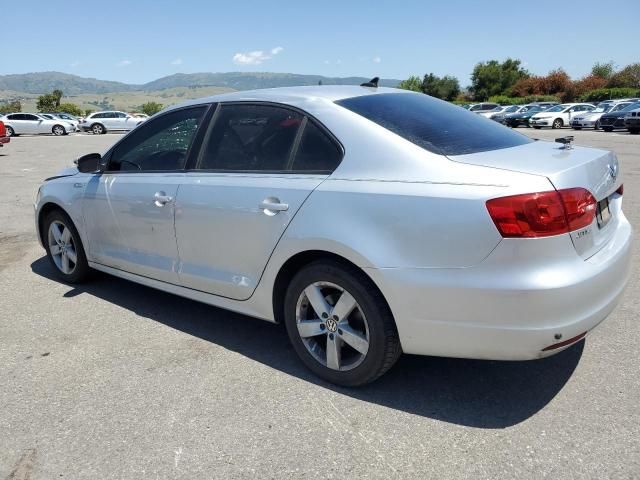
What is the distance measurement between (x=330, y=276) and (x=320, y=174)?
22.4 inches

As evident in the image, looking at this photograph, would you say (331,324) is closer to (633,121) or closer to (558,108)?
(633,121)

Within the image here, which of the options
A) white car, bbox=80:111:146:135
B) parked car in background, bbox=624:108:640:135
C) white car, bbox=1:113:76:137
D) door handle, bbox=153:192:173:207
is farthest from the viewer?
white car, bbox=80:111:146:135

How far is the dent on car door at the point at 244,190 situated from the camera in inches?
122

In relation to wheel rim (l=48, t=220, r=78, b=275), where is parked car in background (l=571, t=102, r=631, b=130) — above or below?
below

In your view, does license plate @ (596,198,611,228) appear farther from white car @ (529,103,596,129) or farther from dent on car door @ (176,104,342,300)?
white car @ (529,103,596,129)

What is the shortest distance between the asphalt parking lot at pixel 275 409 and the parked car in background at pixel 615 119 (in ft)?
80.7

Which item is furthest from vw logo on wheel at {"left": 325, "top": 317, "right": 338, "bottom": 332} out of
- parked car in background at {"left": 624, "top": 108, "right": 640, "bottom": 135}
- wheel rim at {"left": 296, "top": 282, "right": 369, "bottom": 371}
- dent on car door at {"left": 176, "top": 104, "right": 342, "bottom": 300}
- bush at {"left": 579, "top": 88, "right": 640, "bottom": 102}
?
bush at {"left": 579, "top": 88, "right": 640, "bottom": 102}

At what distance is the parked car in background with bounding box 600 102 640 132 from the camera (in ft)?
81.9

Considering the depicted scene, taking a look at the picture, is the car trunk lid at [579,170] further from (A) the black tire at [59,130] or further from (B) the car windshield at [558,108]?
(A) the black tire at [59,130]

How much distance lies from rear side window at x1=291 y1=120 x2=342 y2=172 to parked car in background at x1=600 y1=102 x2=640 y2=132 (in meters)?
26.0

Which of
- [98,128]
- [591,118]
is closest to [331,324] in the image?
[591,118]

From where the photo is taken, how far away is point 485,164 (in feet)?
8.70

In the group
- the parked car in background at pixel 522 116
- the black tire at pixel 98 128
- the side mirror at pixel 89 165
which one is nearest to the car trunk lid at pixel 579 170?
the side mirror at pixel 89 165

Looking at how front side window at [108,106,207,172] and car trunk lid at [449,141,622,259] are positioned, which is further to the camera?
front side window at [108,106,207,172]
